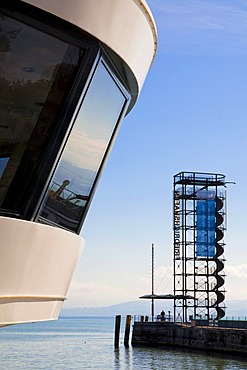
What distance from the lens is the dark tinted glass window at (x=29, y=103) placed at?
4980 millimetres

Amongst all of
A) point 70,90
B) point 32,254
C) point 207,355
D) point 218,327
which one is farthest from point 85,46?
point 218,327

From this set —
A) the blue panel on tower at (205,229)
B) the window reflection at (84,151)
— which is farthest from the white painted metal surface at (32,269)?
the blue panel on tower at (205,229)

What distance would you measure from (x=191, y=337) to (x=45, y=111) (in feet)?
160

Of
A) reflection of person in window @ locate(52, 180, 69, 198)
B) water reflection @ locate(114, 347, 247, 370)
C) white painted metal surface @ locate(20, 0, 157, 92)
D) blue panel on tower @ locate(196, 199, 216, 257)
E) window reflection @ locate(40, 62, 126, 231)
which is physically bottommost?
reflection of person in window @ locate(52, 180, 69, 198)

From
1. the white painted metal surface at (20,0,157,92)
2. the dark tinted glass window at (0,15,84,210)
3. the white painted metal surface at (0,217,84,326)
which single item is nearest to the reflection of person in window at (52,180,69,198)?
the white painted metal surface at (0,217,84,326)

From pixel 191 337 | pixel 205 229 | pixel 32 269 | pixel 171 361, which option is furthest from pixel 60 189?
pixel 205 229

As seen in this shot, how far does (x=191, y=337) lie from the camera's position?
5197 cm

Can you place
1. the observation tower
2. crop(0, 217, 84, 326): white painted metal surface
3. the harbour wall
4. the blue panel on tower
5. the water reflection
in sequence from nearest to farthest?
1. the observation tower
2. crop(0, 217, 84, 326): white painted metal surface
3. the water reflection
4. the harbour wall
5. the blue panel on tower

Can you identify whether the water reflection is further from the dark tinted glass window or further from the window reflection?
the dark tinted glass window

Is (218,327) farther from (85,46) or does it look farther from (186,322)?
(85,46)

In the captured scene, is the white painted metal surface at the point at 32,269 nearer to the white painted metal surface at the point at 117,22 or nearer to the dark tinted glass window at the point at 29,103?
the dark tinted glass window at the point at 29,103

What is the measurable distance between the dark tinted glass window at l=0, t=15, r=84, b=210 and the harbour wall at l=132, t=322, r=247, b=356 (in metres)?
40.3

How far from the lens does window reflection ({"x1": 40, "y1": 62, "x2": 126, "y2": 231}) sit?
5488 millimetres

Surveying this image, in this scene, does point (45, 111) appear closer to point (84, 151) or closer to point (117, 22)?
point (84, 151)
